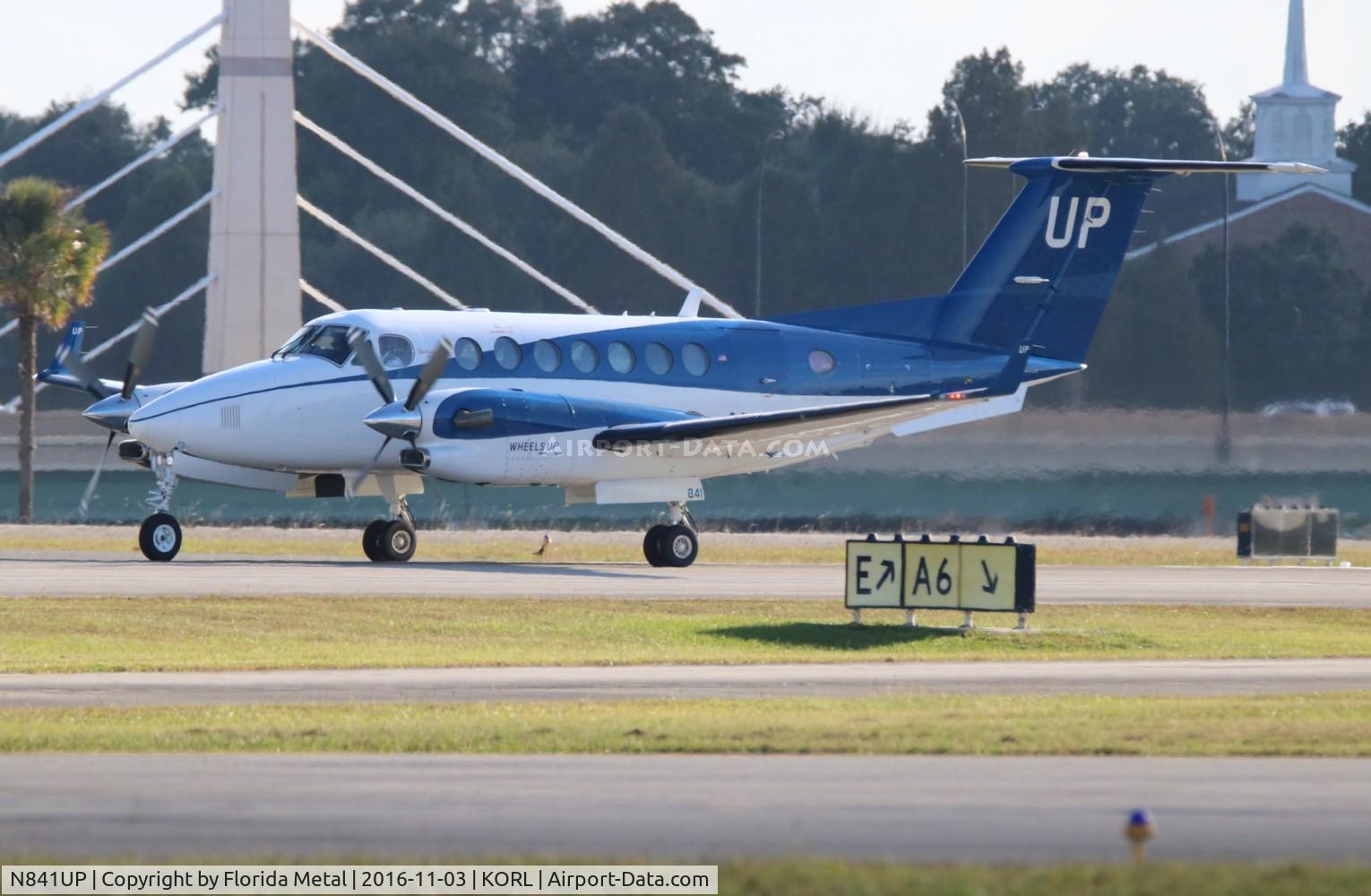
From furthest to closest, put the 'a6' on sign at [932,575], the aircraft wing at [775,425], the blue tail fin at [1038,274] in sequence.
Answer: the blue tail fin at [1038,274] → the aircraft wing at [775,425] → the 'a6' on sign at [932,575]

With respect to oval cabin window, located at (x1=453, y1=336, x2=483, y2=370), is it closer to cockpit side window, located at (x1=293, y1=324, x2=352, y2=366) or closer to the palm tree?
cockpit side window, located at (x1=293, y1=324, x2=352, y2=366)

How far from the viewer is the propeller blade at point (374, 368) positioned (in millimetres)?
29734

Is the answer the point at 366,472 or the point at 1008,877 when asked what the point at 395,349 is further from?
the point at 1008,877

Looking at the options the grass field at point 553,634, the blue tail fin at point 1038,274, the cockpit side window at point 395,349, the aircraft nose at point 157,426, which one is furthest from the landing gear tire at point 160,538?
the blue tail fin at point 1038,274

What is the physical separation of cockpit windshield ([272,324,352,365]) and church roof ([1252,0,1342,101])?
62728 mm

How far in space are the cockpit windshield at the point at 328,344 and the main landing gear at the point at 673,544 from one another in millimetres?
5647

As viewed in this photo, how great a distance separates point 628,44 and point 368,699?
231 ft

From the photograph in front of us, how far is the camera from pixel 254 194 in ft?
170

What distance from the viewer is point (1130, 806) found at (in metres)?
11.1

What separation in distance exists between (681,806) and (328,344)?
2028cm

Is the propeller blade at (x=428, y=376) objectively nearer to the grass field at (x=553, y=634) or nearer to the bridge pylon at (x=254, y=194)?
the grass field at (x=553, y=634)

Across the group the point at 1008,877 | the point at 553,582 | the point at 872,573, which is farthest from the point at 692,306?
the point at 1008,877

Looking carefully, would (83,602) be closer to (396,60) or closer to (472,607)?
(472,607)

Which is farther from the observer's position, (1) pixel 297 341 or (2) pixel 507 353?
(2) pixel 507 353
